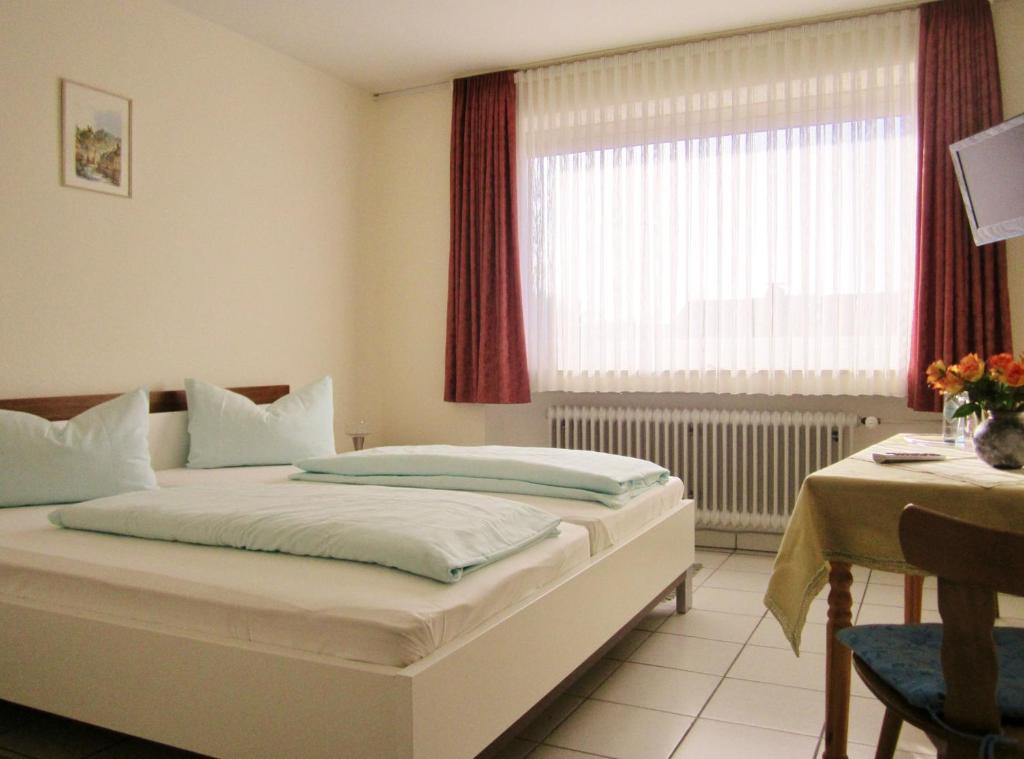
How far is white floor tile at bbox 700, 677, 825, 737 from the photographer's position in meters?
2.38

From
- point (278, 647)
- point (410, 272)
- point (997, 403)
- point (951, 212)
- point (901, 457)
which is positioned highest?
point (951, 212)

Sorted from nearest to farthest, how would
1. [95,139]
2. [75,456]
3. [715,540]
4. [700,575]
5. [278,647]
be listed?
[278,647]
[75,456]
[95,139]
[700,575]
[715,540]

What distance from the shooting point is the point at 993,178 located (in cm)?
332

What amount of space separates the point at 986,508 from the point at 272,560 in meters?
1.58

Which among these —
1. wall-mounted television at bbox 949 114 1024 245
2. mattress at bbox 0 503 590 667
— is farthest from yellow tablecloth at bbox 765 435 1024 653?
wall-mounted television at bbox 949 114 1024 245

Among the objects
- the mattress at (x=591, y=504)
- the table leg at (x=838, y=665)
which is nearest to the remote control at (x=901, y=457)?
the table leg at (x=838, y=665)

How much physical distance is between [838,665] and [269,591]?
1.29 m

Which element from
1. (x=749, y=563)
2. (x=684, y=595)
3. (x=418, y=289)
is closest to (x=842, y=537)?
(x=684, y=595)

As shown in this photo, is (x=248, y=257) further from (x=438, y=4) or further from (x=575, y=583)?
(x=575, y=583)

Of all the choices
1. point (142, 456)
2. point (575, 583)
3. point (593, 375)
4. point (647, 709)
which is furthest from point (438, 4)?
point (647, 709)

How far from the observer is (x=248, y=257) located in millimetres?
4270

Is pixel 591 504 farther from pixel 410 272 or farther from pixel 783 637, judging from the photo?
pixel 410 272

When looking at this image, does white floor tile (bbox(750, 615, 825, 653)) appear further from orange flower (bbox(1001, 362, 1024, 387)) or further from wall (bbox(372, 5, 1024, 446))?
wall (bbox(372, 5, 1024, 446))

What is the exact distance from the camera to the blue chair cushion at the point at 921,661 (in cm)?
144
